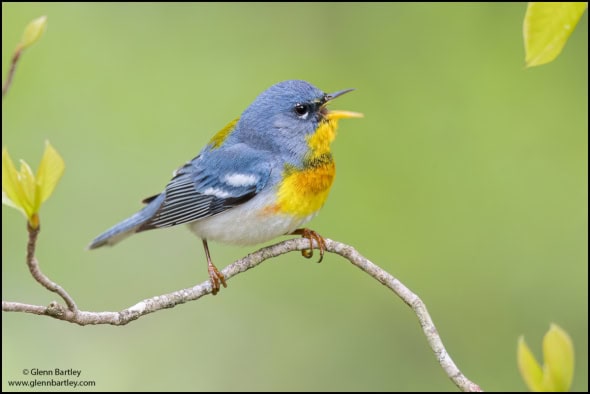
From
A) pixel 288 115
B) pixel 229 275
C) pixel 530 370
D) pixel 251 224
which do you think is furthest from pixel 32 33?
pixel 288 115

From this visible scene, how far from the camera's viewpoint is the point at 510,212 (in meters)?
5.21

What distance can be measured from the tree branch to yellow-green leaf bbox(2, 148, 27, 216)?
11.3 inches

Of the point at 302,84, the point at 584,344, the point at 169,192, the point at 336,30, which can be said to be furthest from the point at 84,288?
the point at 584,344

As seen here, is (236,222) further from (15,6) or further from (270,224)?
(15,6)

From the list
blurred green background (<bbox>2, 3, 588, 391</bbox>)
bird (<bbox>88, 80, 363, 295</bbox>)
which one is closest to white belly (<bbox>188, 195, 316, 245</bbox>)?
bird (<bbox>88, 80, 363, 295</bbox>)

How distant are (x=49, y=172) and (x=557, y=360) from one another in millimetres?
1155

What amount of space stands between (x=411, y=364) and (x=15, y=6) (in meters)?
4.08

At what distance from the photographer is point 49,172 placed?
1741mm

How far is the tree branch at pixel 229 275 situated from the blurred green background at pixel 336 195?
1833 mm

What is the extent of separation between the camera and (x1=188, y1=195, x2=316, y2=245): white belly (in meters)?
3.84

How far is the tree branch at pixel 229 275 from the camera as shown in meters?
2.16

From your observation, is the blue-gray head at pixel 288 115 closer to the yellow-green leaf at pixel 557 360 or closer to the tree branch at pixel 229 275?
the tree branch at pixel 229 275

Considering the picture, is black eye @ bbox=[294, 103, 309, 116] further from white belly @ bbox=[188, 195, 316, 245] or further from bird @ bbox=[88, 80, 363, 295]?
white belly @ bbox=[188, 195, 316, 245]

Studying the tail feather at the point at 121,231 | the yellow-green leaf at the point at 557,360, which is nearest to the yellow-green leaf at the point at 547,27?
the yellow-green leaf at the point at 557,360
